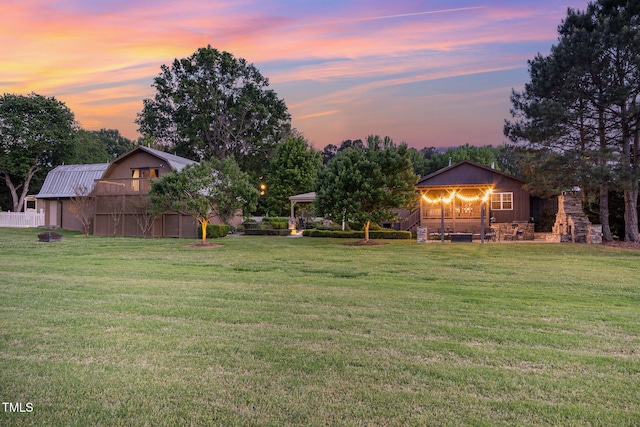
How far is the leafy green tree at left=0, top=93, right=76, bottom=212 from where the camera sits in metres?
32.8

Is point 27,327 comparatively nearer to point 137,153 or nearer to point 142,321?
point 142,321

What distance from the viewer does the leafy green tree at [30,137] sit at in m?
32.8

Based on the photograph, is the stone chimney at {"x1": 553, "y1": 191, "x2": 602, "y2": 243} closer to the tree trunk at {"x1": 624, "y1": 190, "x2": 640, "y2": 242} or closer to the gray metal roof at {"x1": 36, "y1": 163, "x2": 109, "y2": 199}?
the tree trunk at {"x1": 624, "y1": 190, "x2": 640, "y2": 242}

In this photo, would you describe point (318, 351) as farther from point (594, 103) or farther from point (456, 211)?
point (456, 211)

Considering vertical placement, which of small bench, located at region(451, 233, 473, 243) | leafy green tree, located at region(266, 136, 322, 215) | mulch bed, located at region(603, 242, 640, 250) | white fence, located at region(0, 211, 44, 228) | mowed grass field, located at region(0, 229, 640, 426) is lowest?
mowed grass field, located at region(0, 229, 640, 426)

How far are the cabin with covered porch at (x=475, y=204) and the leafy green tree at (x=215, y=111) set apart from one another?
23754 millimetres

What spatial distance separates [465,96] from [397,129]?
7.90m

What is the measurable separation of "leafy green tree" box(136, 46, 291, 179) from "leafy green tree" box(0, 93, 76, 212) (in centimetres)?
897

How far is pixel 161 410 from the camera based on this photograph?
2746 mm

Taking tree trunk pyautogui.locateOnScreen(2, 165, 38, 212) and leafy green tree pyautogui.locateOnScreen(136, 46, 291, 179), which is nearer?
tree trunk pyautogui.locateOnScreen(2, 165, 38, 212)

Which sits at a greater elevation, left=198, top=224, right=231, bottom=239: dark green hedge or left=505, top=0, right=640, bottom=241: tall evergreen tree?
left=505, top=0, right=640, bottom=241: tall evergreen tree

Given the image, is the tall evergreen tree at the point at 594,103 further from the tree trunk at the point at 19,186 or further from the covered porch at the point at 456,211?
the tree trunk at the point at 19,186

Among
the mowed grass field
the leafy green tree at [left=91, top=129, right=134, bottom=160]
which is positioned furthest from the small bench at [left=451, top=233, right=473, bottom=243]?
the leafy green tree at [left=91, top=129, right=134, bottom=160]

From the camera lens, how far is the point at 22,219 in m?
29.2
